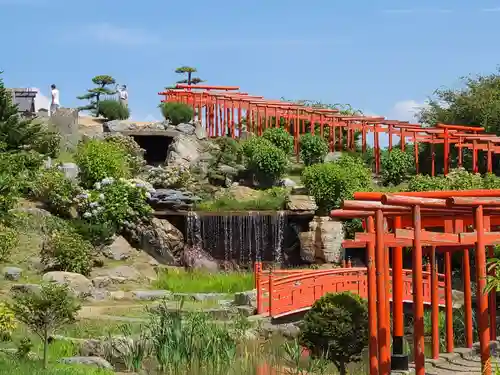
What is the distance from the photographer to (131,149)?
4106 centimetres

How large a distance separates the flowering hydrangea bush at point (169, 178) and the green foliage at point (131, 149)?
112 cm

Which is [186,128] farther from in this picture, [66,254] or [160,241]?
[66,254]

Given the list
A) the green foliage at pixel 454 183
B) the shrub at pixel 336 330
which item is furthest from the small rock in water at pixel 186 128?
the shrub at pixel 336 330

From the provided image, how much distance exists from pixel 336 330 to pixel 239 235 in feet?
52.5

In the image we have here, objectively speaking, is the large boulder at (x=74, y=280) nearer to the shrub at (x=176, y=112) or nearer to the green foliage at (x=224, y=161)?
the green foliage at (x=224, y=161)

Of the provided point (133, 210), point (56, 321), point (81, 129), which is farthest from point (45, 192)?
point (56, 321)

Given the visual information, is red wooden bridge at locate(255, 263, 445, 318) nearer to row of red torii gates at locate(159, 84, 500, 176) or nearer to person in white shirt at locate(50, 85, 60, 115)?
row of red torii gates at locate(159, 84, 500, 176)

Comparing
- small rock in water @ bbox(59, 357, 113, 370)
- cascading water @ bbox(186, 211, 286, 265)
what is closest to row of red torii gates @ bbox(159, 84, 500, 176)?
cascading water @ bbox(186, 211, 286, 265)

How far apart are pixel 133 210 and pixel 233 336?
522 inches

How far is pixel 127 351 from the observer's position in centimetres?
1931

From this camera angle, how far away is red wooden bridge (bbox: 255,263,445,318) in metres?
25.2

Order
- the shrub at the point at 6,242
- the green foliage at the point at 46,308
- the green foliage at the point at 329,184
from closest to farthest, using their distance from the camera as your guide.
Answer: the green foliage at the point at 46,308 < the shrub at the point at 6,242 < the green foliage at the point at 329,184

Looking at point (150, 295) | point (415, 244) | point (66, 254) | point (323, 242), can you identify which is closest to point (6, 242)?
point (66, 254)

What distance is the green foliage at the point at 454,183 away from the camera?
116 feet
